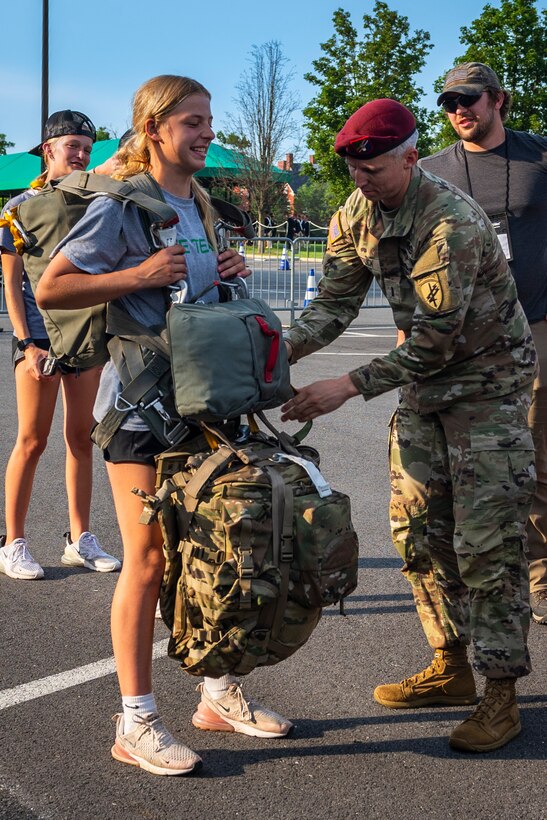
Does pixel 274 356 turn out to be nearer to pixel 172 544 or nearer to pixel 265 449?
pixel 265 449

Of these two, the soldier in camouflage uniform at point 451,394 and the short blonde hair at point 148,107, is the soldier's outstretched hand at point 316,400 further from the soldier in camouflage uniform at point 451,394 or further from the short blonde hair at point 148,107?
the short blonde hair at point 148,107

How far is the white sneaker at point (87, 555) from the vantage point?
517cm

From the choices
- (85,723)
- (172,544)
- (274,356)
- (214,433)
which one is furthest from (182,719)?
(274,356)

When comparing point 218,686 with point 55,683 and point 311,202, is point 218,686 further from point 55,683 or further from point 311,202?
point 311,202

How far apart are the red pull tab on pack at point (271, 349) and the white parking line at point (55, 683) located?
1.57 m

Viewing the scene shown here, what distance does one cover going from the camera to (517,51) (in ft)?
102

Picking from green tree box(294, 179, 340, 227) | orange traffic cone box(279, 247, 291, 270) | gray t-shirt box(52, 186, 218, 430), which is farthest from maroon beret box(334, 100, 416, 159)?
green tree box(294, 179, 340, 227)

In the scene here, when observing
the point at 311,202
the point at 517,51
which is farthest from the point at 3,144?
the point at 517,51

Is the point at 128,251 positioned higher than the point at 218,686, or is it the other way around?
the point at 128,251

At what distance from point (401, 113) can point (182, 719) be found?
7.11 ft

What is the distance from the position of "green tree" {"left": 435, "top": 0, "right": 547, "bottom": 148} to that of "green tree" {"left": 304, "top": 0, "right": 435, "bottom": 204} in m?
4.08

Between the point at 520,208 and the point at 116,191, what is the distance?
2272 mm

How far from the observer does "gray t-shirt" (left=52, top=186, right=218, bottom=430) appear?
301 cm

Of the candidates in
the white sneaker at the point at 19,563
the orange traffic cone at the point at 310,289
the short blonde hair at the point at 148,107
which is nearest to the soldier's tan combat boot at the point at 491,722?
the short blonde hair at the point at 148,107
